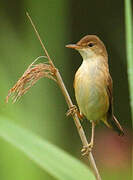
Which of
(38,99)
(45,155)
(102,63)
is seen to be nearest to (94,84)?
(102,63)

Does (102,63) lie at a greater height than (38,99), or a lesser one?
lesser

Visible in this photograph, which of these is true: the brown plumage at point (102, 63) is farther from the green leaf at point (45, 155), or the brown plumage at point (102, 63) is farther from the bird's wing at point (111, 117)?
the green leaf at point (45, 155)

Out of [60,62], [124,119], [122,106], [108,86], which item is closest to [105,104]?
[108,86]

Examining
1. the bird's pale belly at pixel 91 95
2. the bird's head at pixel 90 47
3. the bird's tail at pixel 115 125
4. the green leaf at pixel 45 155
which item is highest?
the green leaf at pixel 45 155

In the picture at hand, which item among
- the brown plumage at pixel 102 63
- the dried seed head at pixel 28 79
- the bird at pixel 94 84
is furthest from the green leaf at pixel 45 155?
the brown plumage at pixel 102 63

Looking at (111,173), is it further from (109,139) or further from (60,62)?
(60,62)

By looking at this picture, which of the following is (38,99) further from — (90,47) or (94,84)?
(90,47)

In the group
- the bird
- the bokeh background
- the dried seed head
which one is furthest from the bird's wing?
the dried seed head

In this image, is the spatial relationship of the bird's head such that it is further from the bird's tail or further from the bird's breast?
the bird's tail
